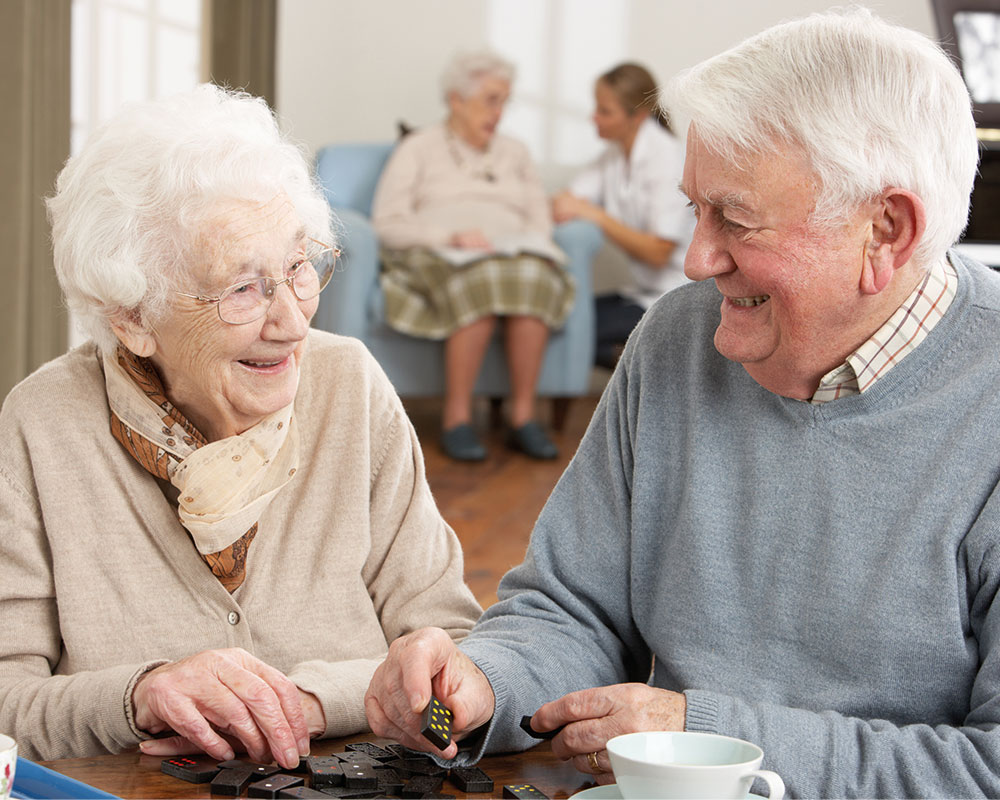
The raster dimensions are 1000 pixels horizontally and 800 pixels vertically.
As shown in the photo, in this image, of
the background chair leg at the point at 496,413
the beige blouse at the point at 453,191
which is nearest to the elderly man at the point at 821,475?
the beige blouse at the point at 453,191

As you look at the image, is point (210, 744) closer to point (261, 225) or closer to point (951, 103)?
point (261, 225)

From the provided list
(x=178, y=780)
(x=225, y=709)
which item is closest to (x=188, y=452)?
(x=225, y=709)

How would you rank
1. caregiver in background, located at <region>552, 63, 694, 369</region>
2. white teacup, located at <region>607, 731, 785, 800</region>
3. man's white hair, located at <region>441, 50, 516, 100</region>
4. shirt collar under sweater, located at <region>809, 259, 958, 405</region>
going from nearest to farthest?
white teacup, located at <region>607, 731, 785, 800</region>, shirt collar under sweater, located at <region>809, 259, 958, 405</region>, man's white hair, located at <region>441, 50, 516, 100</region>, caregiver in background, located at <region>552, 63, 694, 369</region>

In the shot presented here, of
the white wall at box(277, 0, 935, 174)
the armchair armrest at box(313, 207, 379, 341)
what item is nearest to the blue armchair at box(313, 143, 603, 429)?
the armchair armrest at box(313, 207, 379, 341)

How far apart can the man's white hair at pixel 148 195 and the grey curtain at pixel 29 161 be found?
230cm

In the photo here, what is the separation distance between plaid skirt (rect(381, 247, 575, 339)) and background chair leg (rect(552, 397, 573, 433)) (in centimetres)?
58

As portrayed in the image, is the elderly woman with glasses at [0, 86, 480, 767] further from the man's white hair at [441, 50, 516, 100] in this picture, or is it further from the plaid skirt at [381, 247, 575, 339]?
the man's white hair at [441, 50, 516, 100]

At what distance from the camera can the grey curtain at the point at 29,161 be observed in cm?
351

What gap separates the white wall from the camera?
636 cm

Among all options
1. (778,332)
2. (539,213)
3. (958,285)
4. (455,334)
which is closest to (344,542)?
(778,332)

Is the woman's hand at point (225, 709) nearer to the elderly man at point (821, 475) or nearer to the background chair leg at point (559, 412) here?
the elderly man at point (821, 475)

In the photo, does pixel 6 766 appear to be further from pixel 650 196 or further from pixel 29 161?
pixel 650 196

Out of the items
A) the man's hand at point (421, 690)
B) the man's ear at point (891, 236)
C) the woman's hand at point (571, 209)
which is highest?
the man's ear at point (891, 236)

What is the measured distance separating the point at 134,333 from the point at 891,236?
819mm
